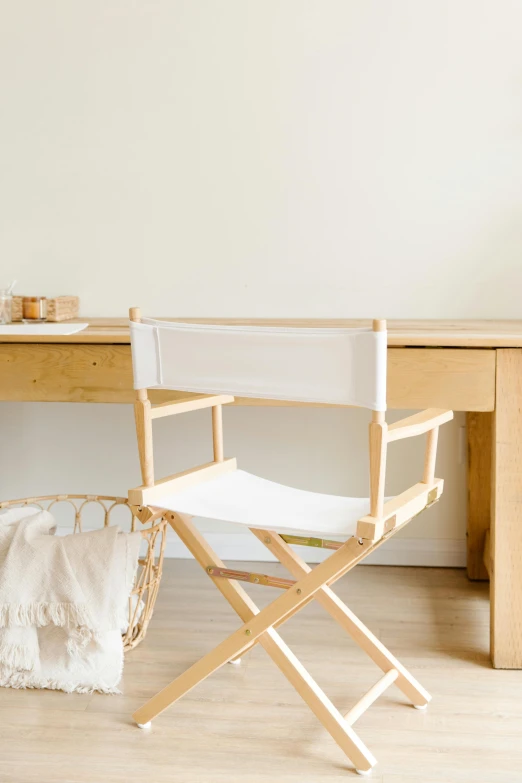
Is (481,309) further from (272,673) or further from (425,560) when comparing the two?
(272,673)

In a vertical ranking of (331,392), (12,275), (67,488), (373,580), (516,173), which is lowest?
(373,580)

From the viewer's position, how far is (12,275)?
276 centimetres

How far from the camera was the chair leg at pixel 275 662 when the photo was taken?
1.56 metres

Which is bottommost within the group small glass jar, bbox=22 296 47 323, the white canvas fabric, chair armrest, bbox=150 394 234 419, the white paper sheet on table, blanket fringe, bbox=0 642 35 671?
blanket fringe, bbox=0 642 35 671

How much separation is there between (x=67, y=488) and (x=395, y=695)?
141cm

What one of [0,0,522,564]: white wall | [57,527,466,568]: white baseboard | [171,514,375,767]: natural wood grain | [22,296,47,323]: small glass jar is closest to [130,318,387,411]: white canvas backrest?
[171,514,375,767]: natural wood grain

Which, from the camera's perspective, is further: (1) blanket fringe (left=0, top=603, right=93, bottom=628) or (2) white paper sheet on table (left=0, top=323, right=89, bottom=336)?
(2) white paper sheet on table (left=0, top=323, right=89, bottom=336)

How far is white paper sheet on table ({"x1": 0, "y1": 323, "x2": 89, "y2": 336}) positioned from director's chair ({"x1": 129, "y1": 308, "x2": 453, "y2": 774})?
588 mm

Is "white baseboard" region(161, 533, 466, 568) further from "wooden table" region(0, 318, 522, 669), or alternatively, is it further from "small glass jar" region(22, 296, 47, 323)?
"small glass jar" region(22, 296, 47, 323)

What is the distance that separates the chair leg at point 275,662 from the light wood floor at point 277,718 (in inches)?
1.9

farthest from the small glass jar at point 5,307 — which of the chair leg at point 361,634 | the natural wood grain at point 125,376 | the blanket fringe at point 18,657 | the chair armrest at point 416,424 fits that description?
the chair armrest at point 416,424

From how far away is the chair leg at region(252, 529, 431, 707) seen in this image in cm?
177

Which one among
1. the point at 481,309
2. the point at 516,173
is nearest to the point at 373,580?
the point at 481,309

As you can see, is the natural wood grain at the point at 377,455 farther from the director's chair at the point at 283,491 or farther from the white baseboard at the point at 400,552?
the white baseboard at the point at 400,552
